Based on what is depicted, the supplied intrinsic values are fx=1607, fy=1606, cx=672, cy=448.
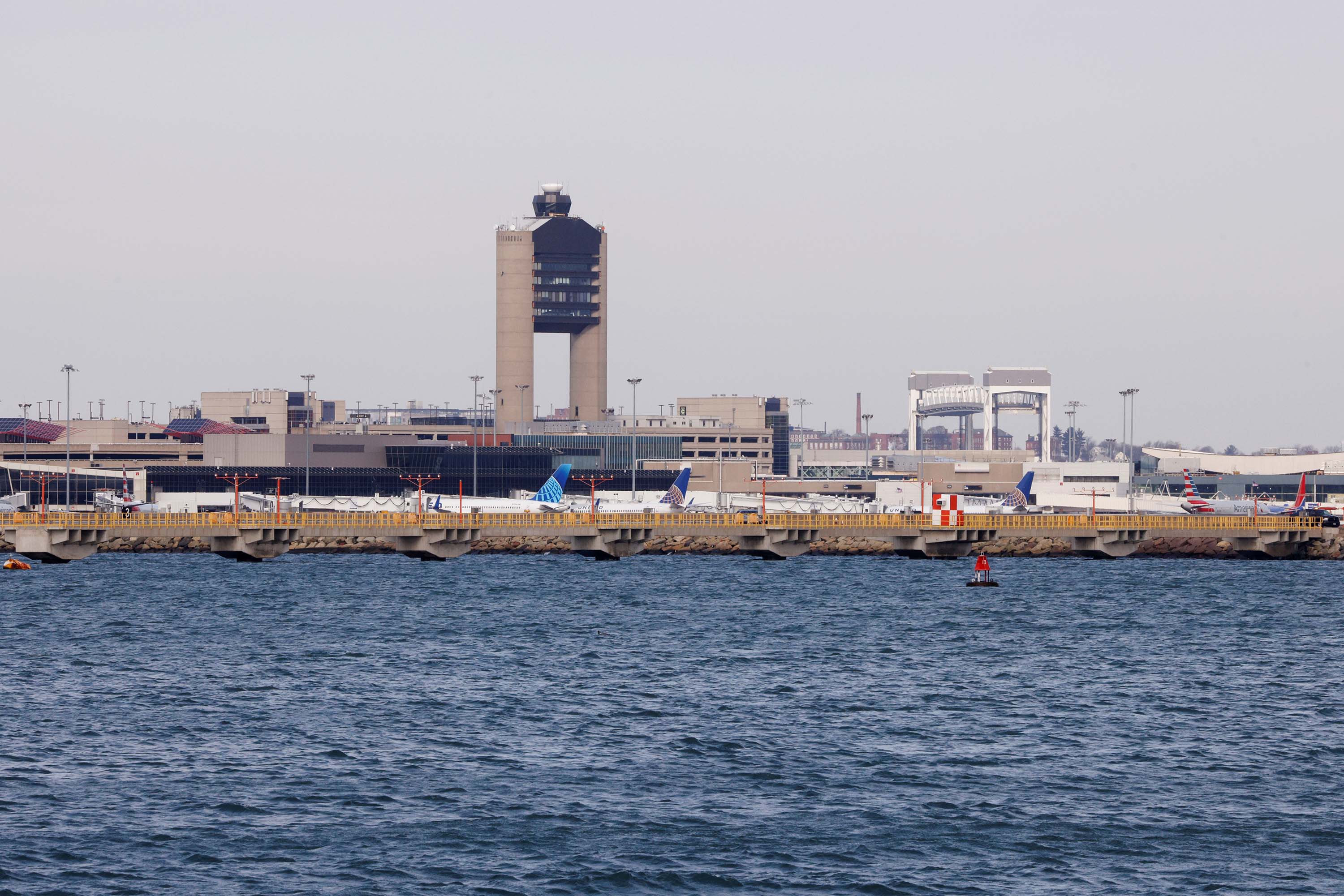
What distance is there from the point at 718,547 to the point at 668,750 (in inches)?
4105

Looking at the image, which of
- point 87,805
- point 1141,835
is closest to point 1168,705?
point 1141,835

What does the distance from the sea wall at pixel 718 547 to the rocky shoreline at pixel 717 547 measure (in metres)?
0.04

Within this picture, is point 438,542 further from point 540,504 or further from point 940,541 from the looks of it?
point 540,504

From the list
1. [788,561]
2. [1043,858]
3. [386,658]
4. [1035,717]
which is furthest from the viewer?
[788,561]

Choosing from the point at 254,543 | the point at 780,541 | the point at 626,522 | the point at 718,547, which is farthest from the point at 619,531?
the point at 254,543

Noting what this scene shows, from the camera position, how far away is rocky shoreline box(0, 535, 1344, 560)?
502 ft

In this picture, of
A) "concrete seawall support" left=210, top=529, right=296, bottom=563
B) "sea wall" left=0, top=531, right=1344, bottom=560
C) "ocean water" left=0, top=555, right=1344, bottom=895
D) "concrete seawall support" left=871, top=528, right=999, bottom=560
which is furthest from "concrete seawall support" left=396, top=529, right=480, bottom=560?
"ocean water" left=0, top=555, right=1344, bottom=895

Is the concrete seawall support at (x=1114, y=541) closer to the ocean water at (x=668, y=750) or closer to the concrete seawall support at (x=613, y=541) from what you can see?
the concrete seawall support at (x=613, y=541)

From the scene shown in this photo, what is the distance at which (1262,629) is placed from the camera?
9038 cm

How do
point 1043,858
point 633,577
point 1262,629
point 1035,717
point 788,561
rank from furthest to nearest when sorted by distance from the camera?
point 788,561 < point 633,577 < point 1262,629 < point 1035,717 < point 1043,858

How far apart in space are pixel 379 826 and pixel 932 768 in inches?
701

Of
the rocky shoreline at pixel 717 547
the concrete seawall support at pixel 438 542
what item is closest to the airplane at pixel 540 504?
the rocky shoreline at pixel 717 547

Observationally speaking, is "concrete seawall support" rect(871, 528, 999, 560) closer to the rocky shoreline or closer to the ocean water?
the rocky shoreline

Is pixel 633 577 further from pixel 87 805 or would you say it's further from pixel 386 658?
pixel 87 805
